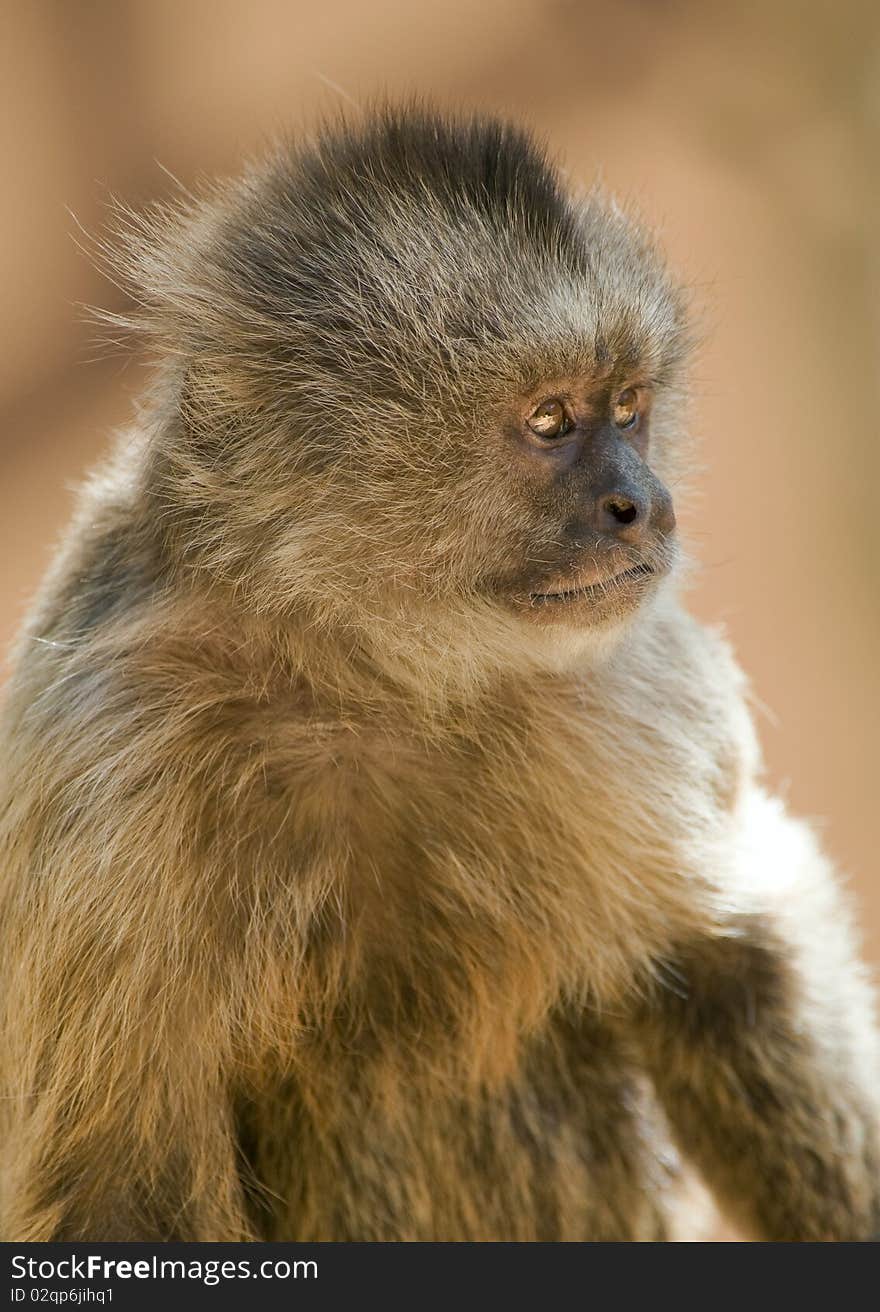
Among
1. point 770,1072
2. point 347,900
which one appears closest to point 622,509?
point 347,900

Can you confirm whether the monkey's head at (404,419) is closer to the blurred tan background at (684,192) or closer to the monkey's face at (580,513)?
the monkey's face at (580,513)

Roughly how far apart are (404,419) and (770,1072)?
47.9 inches

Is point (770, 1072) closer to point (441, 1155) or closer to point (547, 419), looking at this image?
point (441, 1155)

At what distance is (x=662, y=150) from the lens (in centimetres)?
399

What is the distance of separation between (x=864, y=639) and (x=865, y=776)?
37 centimetres

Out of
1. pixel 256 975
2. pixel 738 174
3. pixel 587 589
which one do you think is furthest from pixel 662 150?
pixel 256 975

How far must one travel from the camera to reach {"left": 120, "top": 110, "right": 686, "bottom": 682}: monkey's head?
2139 mm

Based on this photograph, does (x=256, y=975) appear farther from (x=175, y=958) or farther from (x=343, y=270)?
(x=343, y=270)

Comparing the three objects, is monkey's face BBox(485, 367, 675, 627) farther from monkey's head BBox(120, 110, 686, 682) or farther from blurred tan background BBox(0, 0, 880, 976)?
blurred tan background BBox(0, 0, 880, 976)

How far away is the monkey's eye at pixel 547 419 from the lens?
217cm

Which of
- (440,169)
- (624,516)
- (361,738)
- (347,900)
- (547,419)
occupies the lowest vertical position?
(347,900)

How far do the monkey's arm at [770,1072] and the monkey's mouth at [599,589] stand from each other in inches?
26.1

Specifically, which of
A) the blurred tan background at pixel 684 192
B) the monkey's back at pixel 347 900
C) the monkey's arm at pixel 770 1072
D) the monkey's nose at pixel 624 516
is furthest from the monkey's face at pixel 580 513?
the blurred tan background at pixel 684 192

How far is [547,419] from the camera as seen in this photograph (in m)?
2.17
